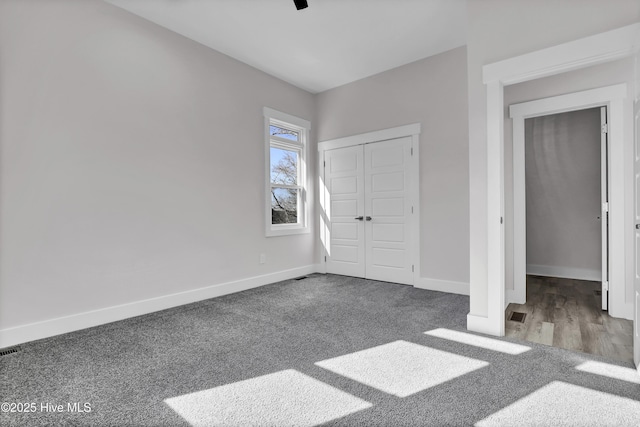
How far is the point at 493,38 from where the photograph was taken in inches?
103

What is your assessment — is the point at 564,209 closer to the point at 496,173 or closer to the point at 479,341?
the point at 496,173

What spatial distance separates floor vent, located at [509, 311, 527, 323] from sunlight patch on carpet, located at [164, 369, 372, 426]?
205 cm

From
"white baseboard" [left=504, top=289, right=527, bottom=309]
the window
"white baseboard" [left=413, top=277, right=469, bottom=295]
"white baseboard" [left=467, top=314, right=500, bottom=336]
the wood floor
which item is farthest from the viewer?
the window

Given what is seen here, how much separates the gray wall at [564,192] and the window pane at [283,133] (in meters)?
3.57

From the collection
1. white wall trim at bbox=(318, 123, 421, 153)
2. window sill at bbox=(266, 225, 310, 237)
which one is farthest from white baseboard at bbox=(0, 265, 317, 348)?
white wall trim at bbox=(318, 123, 421, 153)

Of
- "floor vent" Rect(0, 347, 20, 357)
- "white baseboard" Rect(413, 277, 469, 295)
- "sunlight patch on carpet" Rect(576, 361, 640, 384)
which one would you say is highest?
"white baseboard" Rect(413, 277, 469, 295)

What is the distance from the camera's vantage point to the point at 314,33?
11.7 ft

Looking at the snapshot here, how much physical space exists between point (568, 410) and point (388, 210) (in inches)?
123

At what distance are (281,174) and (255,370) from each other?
3.26 m

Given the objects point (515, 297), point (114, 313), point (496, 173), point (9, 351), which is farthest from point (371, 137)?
point (9, 351)

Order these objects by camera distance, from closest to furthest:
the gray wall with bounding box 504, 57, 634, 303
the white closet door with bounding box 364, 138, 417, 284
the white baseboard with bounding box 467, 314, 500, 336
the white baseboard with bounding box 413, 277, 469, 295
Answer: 1. the white baseboard with bounding box 467, 314, 500, 336
2. the gray wall with bounding box 504, 57, 634, 303
3. the white baseboard with bounding box 413, 277, 469, 295
4. the white closet door with bounding box 364, 138, 417, 284

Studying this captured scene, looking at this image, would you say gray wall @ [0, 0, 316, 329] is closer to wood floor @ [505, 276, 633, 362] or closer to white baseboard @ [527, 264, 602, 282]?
wood floor @ [505, 276, 633, 362]

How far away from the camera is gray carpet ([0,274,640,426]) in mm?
1579

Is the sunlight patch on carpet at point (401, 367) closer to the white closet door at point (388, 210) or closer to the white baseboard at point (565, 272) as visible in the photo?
the white closet door at point (388, 210)
